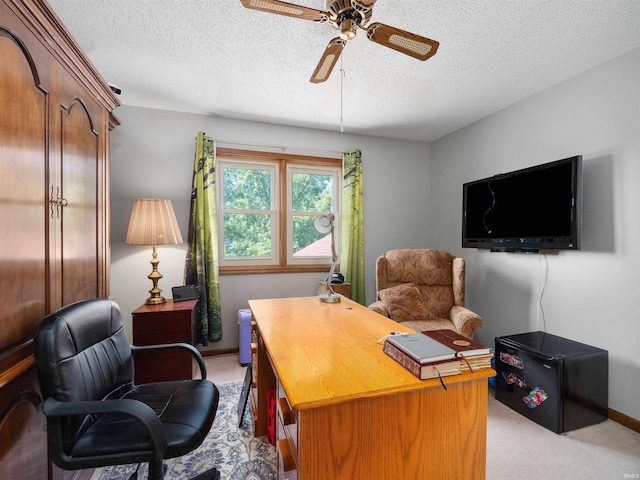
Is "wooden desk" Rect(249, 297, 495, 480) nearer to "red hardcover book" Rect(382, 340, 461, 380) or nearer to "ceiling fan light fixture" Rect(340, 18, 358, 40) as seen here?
"red hardcover book" Rect(382, 340, 461, 380)

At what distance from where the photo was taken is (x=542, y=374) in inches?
74.8

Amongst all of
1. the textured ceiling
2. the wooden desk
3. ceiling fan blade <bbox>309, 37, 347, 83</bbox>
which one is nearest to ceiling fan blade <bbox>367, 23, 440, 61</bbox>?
ceiling fan blade <bbox>309, 37, 347, 83</bbox>

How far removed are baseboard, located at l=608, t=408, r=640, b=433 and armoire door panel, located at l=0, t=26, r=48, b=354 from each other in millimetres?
3356

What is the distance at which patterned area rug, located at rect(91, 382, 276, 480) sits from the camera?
1490mm

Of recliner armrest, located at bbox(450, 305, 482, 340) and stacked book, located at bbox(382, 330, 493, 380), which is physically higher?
stacked book, located at bbox(382, 330, 493, 380)

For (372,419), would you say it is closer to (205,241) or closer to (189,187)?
(205,241)

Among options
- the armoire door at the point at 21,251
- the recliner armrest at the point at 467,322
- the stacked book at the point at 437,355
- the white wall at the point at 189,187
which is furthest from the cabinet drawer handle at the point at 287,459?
the white wall at the point at 189,187

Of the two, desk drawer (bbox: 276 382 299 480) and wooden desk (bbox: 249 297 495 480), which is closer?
wooden desk (bbox: 249 297 495 480)

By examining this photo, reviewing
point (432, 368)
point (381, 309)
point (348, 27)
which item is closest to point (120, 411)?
point (432, 368)

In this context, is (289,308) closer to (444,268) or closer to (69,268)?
(69,268)

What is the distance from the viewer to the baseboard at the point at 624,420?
1.85m

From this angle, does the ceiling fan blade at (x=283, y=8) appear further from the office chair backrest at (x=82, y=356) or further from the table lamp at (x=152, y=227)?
the table lamp at (x=152, y=227)

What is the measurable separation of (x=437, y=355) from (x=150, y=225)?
2.40 meters

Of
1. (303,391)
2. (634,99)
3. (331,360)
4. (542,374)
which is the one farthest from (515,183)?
(303,391)
